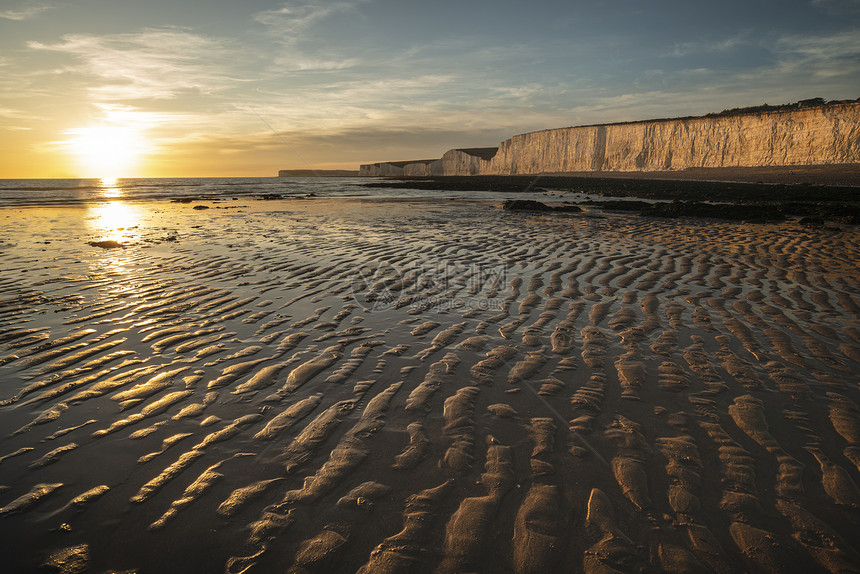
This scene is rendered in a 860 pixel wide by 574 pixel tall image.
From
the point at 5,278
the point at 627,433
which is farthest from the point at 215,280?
the point at 627,433

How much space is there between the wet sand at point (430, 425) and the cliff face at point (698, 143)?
90681 mm

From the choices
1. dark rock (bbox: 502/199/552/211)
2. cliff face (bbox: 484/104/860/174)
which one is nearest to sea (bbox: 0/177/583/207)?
dark rock (bbox: 502/199/552/211)

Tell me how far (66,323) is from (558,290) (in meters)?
7.78

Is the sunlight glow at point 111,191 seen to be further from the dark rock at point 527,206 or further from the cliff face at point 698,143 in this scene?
the cliff face at point 698,143

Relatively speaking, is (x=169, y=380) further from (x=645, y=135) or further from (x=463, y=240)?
(x=645, y=135)

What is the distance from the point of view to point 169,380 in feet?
13.8

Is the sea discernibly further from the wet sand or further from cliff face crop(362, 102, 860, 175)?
cliff face crop(362, 102, 860, 175)

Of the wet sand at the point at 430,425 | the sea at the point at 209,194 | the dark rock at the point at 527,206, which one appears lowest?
the wet sand at the point at 430,425

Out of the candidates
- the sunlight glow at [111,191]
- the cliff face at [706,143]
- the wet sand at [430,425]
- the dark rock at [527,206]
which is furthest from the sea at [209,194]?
the cliff face at [706,143]

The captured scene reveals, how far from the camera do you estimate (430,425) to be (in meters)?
3.51

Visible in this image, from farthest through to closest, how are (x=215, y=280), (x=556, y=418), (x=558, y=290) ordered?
(x=215, y=280) < (x=558, y=290) < (x=556, y=418)

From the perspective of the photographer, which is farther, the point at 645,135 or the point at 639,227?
the point at 645,135

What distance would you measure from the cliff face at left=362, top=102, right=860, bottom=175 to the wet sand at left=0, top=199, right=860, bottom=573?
90681 millimetres

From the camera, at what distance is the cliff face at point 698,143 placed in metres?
69.9
